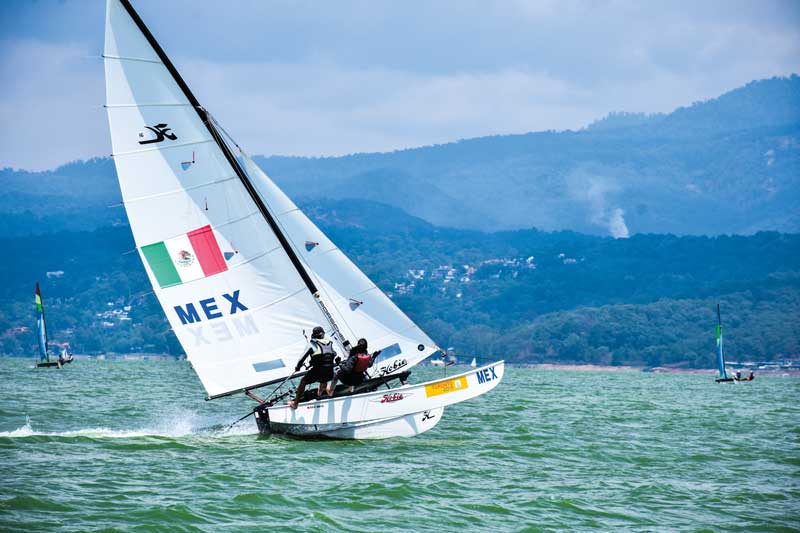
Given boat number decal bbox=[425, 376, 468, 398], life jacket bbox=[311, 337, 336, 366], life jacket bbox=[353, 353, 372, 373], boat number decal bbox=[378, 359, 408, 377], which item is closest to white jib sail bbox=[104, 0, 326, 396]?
life jacket bbox=[311, 337, 336, 366]

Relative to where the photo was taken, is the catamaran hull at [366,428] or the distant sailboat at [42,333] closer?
the catamaran hull at [366,428]

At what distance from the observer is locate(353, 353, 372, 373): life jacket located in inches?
953

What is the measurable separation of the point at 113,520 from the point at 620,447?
45.2 ft

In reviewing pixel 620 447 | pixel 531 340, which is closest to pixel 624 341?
pixel 531 340

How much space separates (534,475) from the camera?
845 inches

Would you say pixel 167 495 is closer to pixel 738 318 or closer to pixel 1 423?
pixel 1 423

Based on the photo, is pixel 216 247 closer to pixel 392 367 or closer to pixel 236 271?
pixel 236 271

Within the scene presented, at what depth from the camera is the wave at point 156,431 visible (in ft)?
83.8

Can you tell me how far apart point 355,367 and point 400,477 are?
14.6 feet

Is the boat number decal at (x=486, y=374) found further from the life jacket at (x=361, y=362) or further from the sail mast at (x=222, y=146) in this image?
the sail mast at (x=222, y=146)

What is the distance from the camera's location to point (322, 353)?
24.1 metres

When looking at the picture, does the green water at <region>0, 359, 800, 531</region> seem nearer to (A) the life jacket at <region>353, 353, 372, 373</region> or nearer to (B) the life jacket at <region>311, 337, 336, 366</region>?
(A) the life jacket at <region>353, 353, 372, 373</region>

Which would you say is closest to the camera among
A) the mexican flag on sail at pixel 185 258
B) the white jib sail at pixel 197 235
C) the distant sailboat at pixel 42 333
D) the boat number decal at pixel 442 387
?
the white jib sail at pixel 197 235

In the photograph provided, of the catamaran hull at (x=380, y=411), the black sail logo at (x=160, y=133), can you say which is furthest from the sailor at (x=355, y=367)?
the black sail logo at (x=160, y=133)
